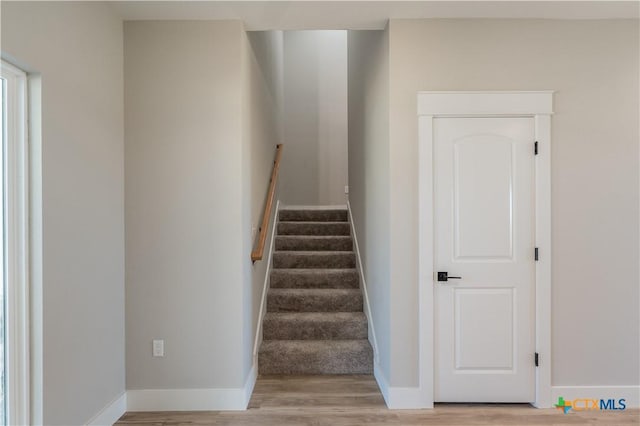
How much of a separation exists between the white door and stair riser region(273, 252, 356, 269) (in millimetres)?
1595

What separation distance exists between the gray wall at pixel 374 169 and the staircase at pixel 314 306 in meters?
0.30

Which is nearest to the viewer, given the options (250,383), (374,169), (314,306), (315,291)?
(250,383)

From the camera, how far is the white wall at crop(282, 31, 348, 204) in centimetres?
603

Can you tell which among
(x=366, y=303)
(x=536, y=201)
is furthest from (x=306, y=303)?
(x=536, y=201)

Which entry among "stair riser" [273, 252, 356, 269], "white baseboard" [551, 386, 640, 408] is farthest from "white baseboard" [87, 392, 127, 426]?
"white baseboard" [551, 386, 640, 408]

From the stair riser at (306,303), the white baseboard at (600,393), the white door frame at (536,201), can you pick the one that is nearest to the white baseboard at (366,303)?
the stair riser at (306,303)

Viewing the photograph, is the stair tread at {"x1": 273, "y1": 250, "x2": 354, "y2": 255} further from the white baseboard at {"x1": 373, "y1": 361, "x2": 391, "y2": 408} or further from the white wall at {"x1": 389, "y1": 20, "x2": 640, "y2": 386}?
the white wall at {"x1": 389, "y1": 20, "x2": 640, "y2": 386}

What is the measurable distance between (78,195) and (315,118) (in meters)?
4.33

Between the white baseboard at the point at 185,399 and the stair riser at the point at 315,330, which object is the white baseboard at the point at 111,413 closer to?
the white baseboard at the point at 185,399

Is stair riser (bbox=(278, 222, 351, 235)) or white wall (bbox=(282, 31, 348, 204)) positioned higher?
white wall (bbox=(282, 31, 348, 204))

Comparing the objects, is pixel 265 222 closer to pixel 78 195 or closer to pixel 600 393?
pixel 78 195

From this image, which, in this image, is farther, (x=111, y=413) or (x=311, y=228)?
(x=311, y=228)

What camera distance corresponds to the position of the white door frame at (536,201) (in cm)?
266

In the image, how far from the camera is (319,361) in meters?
3.24
